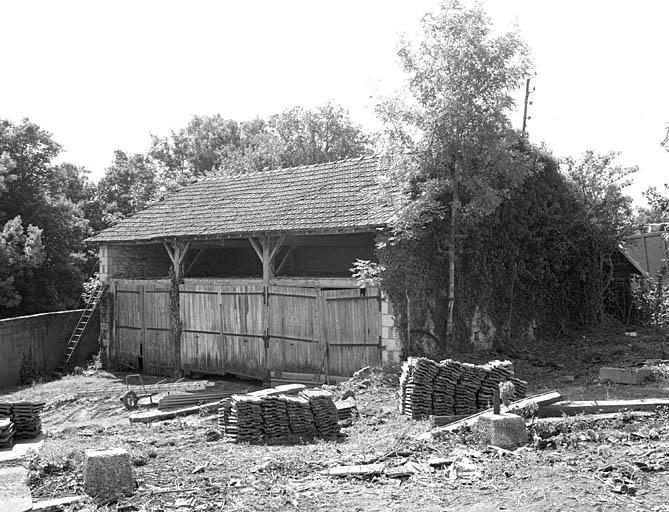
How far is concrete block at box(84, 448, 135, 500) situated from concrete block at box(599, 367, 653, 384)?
9.48 metres

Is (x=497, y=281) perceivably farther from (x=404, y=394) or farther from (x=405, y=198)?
(x=404, y=394)

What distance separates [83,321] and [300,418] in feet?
47.2

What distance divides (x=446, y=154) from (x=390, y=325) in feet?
12.8

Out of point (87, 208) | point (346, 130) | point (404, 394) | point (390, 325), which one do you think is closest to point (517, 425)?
point (404, 394)

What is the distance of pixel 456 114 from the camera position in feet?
50.2

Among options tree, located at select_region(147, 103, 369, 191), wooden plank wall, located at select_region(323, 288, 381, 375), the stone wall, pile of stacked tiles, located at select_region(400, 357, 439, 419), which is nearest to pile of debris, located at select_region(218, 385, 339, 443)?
pile of stacked tiles, located at select_region(400, 357, 439, 419)

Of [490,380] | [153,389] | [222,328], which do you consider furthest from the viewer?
[222,328]

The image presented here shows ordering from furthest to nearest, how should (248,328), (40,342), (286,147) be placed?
(286,147) → (40,342) → (248,328)

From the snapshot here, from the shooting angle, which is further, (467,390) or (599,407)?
(467,390)

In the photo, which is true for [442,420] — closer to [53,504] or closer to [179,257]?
[53,504]

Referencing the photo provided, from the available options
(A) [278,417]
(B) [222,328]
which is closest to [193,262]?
(B) [222,328]

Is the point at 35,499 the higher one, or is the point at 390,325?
the point at 390,325

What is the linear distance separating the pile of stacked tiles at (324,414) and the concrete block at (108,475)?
3904 millimetres

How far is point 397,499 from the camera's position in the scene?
7.32 meters
